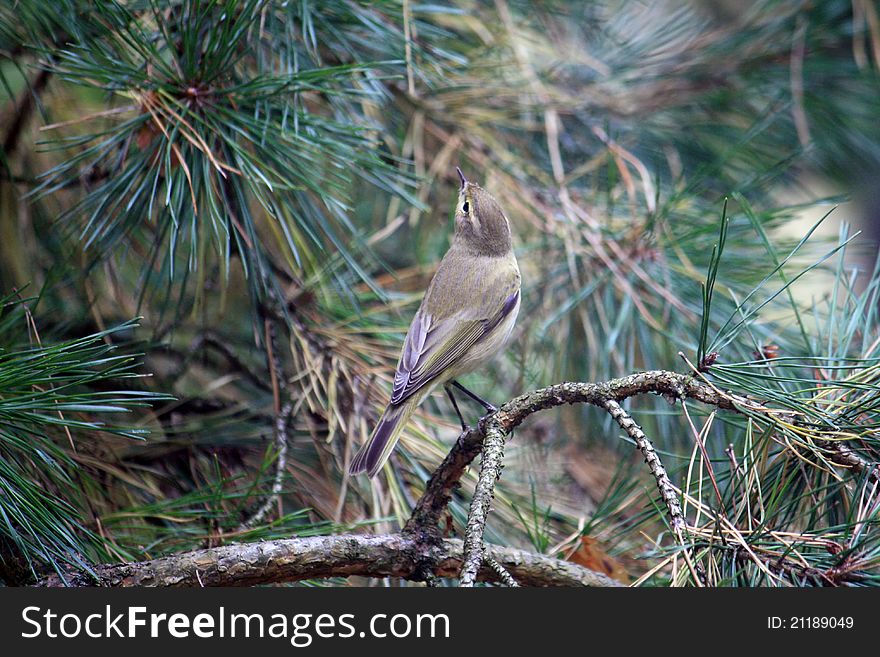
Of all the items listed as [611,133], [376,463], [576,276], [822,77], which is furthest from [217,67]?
[822,77]

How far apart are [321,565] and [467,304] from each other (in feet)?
3.55

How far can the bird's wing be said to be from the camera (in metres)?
1.85

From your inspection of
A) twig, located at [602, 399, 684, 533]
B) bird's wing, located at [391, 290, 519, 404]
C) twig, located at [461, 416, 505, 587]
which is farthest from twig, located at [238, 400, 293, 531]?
twig, located at [602, 399, 684, 533]

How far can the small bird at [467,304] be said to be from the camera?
6.54ft

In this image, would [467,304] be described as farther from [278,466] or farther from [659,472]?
[659,472]

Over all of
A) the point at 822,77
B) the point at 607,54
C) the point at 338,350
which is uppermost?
the point at 607,54

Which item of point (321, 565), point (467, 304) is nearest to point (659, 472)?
point (321, 565)

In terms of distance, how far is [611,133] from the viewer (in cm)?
276

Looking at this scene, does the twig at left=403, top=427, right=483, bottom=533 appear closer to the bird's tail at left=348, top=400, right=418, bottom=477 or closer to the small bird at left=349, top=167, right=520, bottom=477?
the bird's tail at left=348, top=400, right=418, bottom=477

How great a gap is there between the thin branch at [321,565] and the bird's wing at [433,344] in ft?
1.59

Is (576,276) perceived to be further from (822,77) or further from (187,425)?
(822,77)

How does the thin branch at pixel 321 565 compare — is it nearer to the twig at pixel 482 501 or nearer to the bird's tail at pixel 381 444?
the twig at pixel 482 501

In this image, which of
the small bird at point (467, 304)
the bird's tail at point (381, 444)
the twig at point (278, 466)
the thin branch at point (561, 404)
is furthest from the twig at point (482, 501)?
the small bird at point (467, 304)

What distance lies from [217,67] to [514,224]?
3.88 feet
